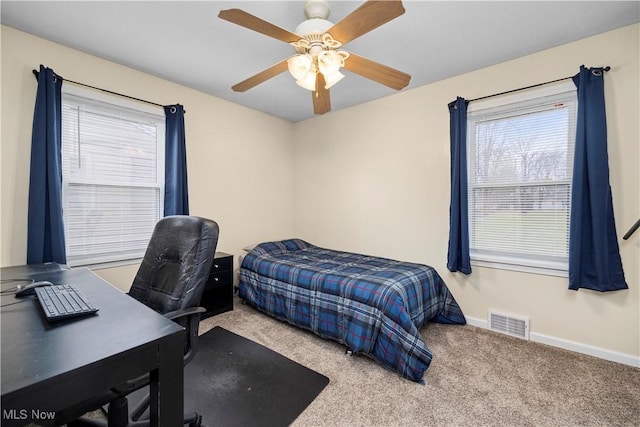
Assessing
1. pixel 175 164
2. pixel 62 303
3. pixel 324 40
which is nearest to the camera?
pixel 62 303

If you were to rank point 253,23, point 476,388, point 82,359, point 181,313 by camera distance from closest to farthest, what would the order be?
1. point 82,359
2. point 181,313
3. point 253,23
4. point 476,388

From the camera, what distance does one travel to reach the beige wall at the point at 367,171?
213 centimetres

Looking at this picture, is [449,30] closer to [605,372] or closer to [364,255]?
[364,255]

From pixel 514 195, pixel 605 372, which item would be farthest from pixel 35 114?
pixel 605 372

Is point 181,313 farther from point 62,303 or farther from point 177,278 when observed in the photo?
point 62,303

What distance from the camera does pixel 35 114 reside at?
2.13m

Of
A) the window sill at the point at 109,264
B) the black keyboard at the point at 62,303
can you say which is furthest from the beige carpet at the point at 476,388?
the window sill at the point at 109,264

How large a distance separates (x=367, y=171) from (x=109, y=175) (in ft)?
9.12

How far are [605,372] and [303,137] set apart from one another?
4.03m

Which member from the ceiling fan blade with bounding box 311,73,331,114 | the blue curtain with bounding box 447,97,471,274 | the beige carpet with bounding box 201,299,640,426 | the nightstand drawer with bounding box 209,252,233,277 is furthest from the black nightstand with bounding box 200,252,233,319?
the blue curtain with bounding box 447,97,471,274

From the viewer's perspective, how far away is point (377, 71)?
73.3 inches

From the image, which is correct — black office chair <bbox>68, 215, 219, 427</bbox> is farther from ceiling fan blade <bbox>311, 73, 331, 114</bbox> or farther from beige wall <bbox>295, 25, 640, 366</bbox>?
beige wall <bbox>295, 25, 640, 366</bbox>

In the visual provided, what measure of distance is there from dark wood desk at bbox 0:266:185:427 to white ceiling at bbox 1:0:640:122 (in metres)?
1.96

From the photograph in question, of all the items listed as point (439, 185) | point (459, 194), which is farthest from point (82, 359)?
point (439, 185)
